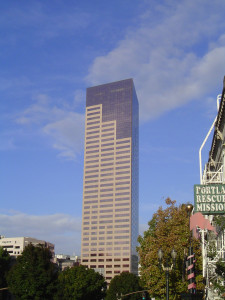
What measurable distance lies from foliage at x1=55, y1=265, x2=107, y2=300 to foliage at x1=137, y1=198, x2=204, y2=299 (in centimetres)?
4854

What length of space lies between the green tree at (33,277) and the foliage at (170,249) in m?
33.1

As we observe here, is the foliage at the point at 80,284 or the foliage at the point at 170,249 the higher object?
the foliage at the point at 170,249

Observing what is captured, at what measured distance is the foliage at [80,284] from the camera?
9575cm

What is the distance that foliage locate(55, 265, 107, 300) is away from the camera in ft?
314

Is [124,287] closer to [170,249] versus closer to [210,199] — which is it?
[170,249]

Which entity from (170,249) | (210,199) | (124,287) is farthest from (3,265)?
(210,199)

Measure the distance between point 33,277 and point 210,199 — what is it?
54.6m

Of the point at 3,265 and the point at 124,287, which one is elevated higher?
the point at 3,265

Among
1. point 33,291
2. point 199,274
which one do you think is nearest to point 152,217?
point 199,274

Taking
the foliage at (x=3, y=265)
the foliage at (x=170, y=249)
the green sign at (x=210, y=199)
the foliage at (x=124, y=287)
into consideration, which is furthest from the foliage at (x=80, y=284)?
the green sign at (x=210, y=199)

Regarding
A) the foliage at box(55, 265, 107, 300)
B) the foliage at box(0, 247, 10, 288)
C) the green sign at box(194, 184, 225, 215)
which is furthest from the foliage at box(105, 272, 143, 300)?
the green sign at box(194, 184, 225, 215)

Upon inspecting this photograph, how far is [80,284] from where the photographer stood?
3839 inches

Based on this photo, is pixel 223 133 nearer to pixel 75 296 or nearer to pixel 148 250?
pixel 148 250

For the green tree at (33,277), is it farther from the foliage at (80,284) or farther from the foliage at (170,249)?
the foliage at (170,249)
